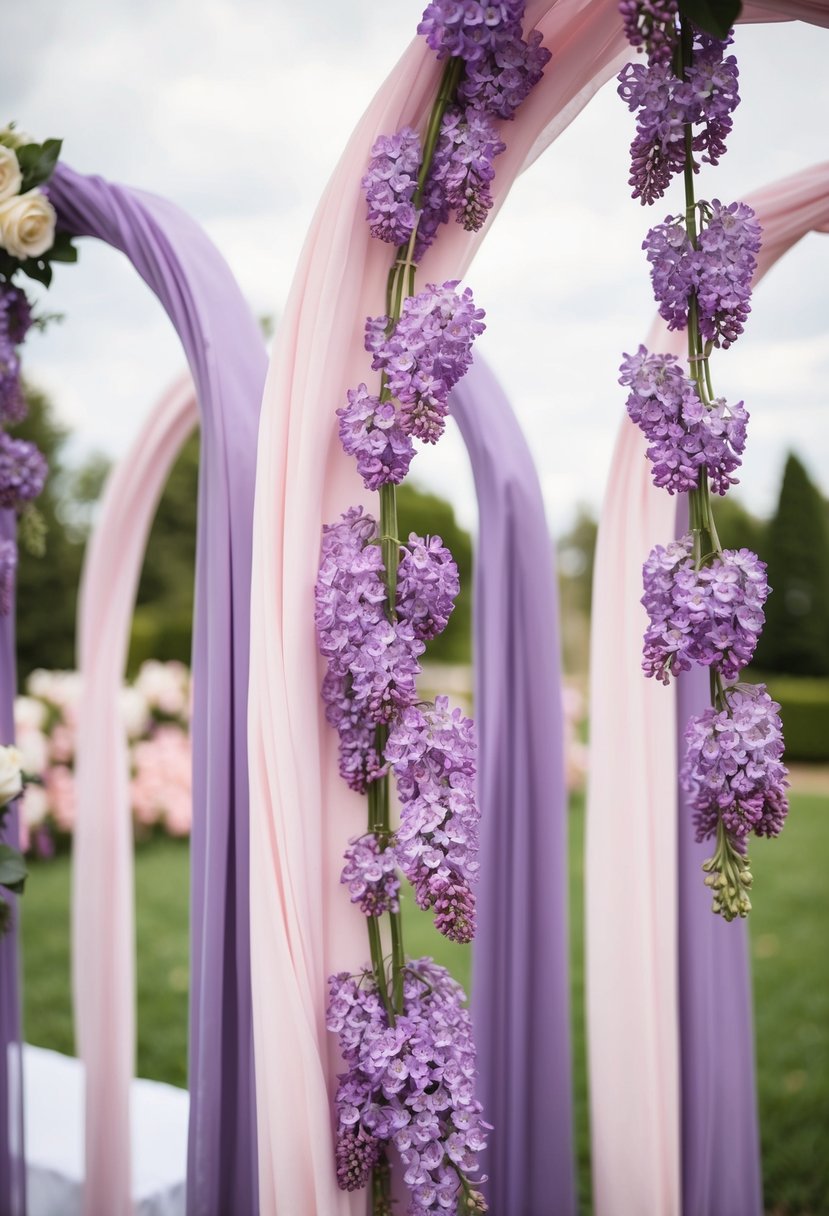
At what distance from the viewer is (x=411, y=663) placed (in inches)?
60.0

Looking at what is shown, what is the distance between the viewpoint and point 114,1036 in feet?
8.46

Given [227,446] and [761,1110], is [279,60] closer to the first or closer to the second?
[227,446]

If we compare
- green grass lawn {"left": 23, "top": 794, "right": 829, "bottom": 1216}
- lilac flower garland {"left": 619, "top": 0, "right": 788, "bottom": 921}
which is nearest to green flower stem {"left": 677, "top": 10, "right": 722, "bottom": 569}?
lilac flower garland {"left": 619, "top": 0, "right": 788, "bottom": 921}

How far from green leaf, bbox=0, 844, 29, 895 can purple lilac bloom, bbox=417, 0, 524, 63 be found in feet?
5.68

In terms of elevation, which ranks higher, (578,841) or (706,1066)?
(706,1066)

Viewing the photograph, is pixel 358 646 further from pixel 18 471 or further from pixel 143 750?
pixel 143 750

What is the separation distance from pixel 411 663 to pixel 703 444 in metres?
0.58

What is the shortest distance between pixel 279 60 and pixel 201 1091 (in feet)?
12.6

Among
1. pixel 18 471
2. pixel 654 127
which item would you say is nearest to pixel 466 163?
pixel 654 127

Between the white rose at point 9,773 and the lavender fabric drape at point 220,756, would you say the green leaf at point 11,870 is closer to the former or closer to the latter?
the white rose at point 9,773

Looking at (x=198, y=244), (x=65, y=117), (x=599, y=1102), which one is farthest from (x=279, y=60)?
(x=599, y=1102)

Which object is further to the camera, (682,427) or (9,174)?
(9,174)

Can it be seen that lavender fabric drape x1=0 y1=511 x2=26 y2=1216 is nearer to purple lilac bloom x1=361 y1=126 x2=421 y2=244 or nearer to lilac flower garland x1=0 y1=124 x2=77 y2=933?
lilac flower garland x1=0 y1=124 x2=77 y2=933

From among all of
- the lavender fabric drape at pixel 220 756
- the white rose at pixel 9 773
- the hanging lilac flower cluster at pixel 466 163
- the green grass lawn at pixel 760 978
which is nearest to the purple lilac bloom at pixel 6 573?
the white rose at pixel 9 773
